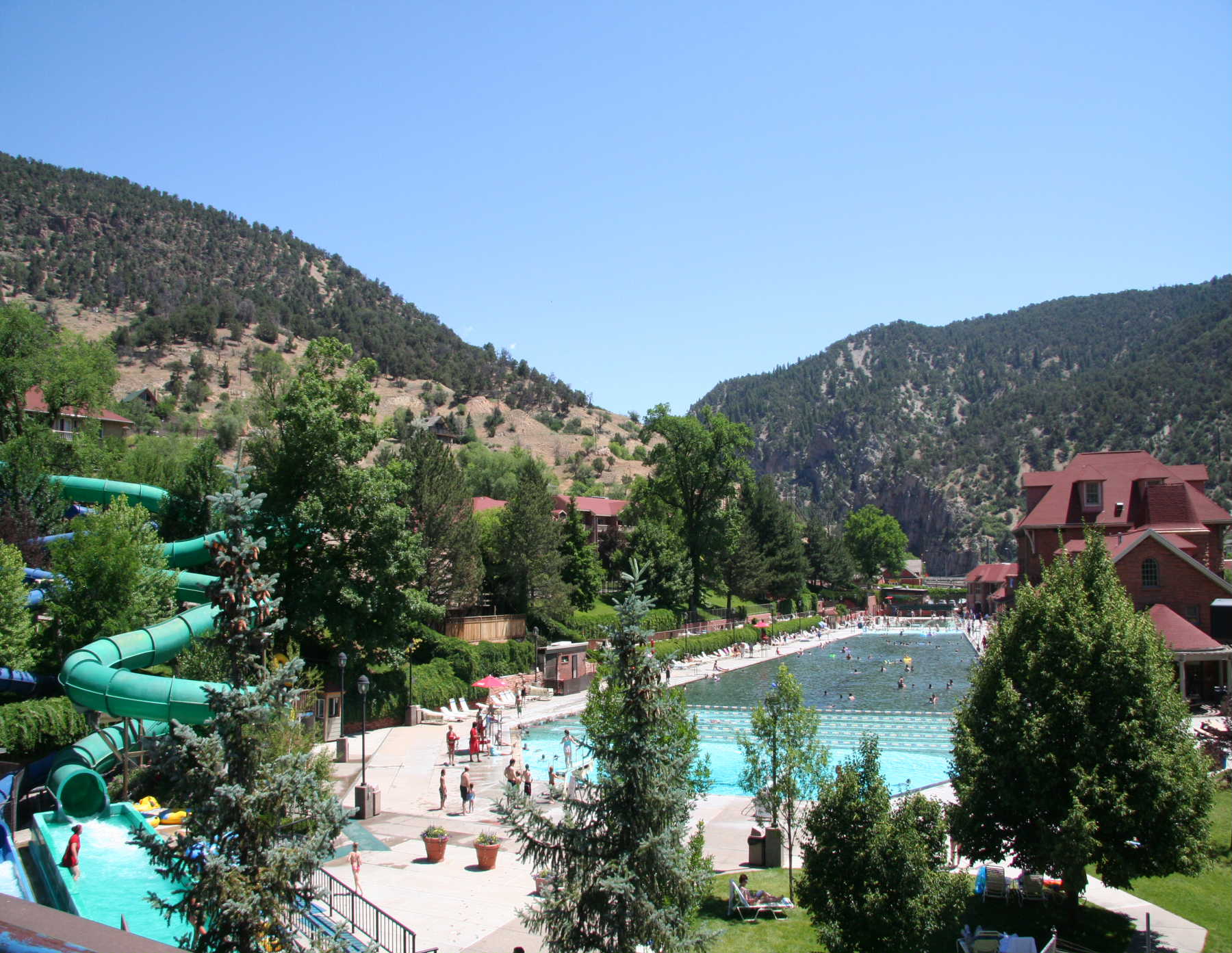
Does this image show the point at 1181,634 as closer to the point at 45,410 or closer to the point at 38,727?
the point at 38,727

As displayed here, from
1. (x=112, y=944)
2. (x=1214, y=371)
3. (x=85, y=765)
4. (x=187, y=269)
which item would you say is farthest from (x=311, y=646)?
(x=1214, y=371)

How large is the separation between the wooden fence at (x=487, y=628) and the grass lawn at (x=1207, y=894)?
31453 mm

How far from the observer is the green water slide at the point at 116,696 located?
70.8 feet

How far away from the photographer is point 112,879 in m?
18.5

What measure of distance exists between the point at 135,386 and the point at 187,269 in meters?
51.2

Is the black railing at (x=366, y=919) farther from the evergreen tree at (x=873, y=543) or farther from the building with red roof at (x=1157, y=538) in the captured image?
the evergreen tree at (x=873, y=543)

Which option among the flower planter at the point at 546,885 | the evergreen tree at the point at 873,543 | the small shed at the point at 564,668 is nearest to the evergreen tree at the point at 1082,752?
the flower planter at the point at 546,885

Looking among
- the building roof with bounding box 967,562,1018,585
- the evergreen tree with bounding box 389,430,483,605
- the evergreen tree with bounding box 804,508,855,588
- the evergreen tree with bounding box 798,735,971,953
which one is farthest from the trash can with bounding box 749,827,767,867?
the evergreen tree with bounding box 804,508,855,588

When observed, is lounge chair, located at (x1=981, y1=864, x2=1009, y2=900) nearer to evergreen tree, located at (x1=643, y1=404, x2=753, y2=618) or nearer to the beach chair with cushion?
the beach chair with cushion

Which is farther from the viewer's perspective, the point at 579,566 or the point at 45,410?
the point at 579,566

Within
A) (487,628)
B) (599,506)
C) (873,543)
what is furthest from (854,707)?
(873,543)

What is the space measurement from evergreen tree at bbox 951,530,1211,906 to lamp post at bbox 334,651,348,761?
19.7m

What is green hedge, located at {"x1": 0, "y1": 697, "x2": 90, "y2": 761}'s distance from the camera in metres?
24.3

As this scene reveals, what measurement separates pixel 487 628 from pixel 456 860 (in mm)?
Result: 27299
